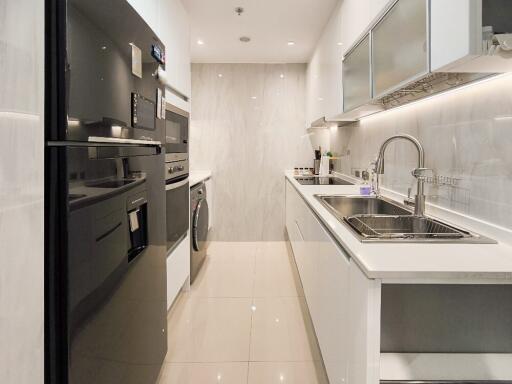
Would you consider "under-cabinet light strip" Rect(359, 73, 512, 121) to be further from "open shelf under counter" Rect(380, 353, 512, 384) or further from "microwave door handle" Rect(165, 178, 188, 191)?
"microwave door handle" Rect(165, 178, 188, 191)

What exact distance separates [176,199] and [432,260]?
1.87m

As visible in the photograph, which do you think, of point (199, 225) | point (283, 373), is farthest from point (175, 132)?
point (283, 373)

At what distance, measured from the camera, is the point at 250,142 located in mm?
5086

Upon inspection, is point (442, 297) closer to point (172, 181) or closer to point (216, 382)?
point (216, 382)

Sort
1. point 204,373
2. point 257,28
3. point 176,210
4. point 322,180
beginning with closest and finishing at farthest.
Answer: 1. point 204,373
2. point 176,210
3. point 257,28
4. point 322,180

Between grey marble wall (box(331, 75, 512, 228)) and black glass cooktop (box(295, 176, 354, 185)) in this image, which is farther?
black glass cooktop (box(295, 176, 354, 185))

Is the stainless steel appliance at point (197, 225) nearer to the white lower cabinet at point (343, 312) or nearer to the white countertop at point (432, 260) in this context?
the white lower cabinet at point (343, 312)

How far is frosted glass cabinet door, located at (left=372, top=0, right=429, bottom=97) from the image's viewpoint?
142cm

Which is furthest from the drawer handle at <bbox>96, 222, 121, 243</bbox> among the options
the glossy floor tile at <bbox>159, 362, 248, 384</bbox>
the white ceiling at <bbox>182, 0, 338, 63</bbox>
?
the white ceiling at <bbox>182, 0, 338, 63</bbox>

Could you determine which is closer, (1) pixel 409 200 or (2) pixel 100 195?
(2) pixel 100 195

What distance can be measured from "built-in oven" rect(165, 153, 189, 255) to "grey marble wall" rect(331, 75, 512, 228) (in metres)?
1.45

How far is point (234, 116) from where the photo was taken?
5047 mm

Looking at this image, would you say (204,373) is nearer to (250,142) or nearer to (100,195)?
(100,195)
